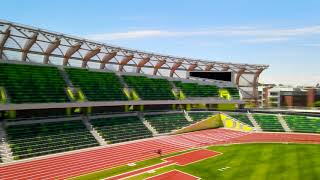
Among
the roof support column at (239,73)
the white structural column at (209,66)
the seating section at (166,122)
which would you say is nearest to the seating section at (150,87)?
the seating section at (166,122)

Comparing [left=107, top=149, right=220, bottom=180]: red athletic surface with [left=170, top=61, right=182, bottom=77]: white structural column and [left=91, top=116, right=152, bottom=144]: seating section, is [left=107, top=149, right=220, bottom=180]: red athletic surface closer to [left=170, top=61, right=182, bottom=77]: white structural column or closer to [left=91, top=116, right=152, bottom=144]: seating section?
[left=91, top=116, right=152, bottom=144]: seating section

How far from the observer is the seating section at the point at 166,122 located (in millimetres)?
45781

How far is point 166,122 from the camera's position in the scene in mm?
47906

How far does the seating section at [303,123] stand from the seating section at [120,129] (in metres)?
24.0

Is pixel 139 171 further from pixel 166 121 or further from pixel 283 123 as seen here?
pixel 283 123

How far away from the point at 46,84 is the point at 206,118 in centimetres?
2641

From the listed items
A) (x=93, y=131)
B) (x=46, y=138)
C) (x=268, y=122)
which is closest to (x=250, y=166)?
(x=93, y=131)

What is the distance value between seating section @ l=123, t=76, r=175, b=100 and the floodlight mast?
2662mm

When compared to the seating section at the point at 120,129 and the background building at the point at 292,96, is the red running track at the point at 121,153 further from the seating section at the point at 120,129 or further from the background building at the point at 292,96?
the background building at the point at 292,96

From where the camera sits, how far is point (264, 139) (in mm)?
41594

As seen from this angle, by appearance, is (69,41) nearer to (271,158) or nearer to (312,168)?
(271,158)

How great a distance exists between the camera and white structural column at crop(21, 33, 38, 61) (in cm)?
3705

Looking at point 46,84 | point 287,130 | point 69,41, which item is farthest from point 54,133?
point 287,130

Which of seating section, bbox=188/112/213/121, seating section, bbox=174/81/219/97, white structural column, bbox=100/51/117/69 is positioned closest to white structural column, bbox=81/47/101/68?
white structural column, bbox=100/51/117/69
